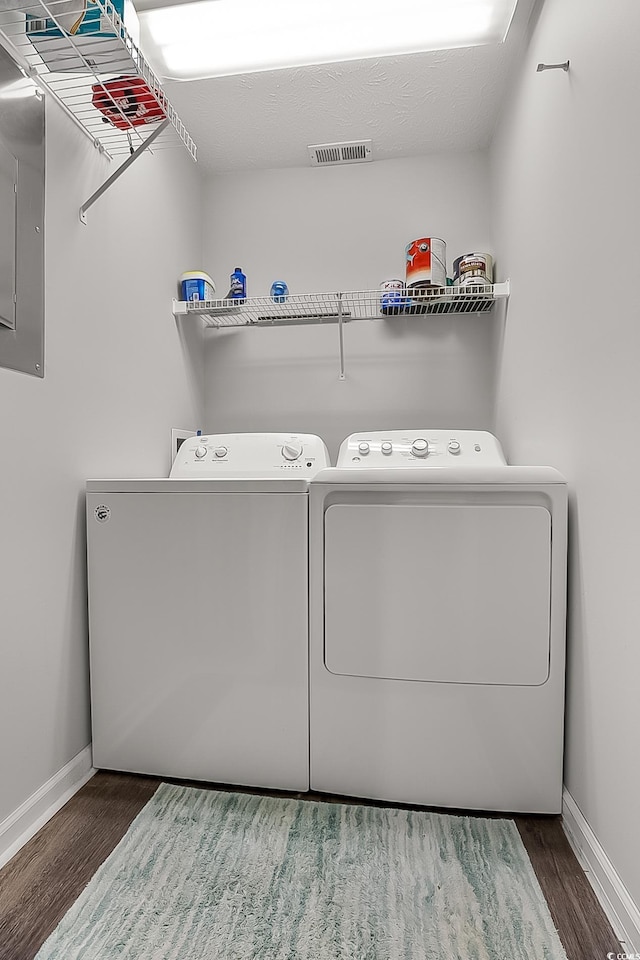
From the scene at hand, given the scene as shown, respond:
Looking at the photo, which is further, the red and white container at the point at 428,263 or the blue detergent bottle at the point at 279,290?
the blue detergent bottle at the point at 279,290

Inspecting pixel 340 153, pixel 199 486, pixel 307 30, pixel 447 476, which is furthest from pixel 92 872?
pixel 340 153

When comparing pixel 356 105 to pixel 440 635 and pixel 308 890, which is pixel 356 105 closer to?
pixel 440 635

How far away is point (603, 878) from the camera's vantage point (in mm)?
1137

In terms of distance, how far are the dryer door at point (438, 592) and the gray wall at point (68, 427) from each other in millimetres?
694

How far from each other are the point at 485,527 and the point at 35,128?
1.44m

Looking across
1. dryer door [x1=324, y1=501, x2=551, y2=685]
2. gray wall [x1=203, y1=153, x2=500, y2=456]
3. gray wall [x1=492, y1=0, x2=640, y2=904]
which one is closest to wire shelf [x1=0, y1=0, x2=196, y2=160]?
gray wall [x1=203, y1=153, x2=500, y2=456]

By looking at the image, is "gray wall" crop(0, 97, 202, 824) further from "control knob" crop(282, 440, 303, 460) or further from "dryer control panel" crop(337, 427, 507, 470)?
"dryer control panel" crop(337, 427, 507, 470)

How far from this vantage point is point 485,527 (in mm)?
1422

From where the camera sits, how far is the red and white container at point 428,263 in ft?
6.83

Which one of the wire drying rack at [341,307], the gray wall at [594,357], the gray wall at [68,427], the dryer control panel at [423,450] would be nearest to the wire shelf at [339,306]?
the wire drying rack at [341,307]

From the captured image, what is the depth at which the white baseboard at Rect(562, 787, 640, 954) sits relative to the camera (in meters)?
1.01

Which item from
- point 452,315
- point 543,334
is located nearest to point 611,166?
point 543,334

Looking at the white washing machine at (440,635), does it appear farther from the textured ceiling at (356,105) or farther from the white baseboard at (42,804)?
the textured ceiling at (356,105)

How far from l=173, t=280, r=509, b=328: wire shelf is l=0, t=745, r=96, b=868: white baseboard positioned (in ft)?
5.10
